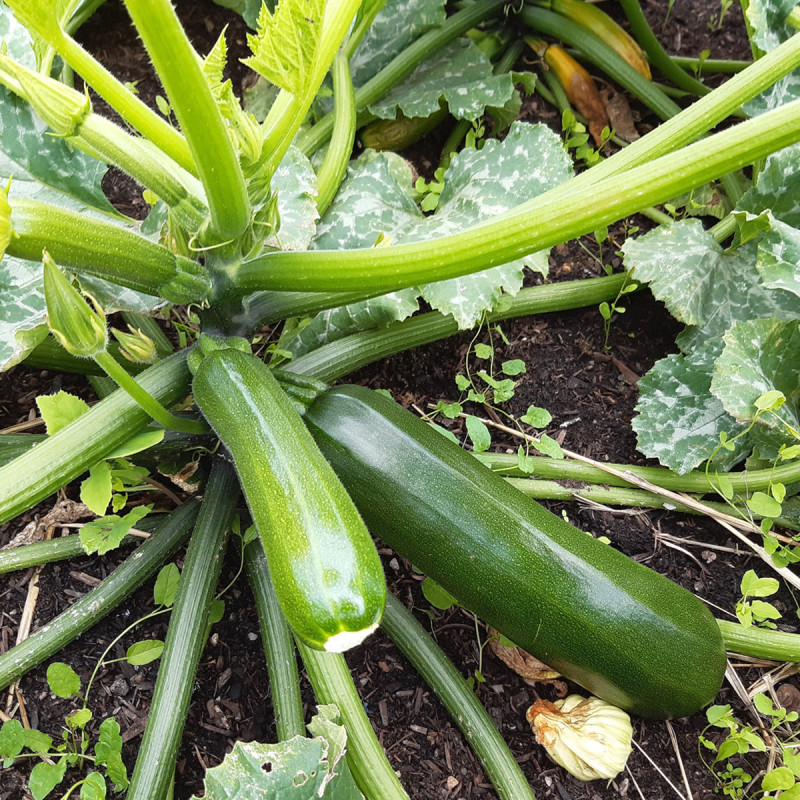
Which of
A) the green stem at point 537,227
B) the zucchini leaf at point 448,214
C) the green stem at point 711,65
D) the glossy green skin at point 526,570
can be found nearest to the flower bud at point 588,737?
the glossy green skin at point 526,570

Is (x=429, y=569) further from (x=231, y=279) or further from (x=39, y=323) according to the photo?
(x=39, y=323)

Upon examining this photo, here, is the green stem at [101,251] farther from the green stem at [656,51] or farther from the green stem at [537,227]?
the green stem at [656,51]

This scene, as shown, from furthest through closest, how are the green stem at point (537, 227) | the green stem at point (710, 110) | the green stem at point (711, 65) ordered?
the green stem at point (711, 65) → the green stem at point (710, 110) → the green stem at point (537, 227)

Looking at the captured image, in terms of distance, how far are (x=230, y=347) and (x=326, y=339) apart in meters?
0.43

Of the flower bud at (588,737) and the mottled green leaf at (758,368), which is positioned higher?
the mottled green leaf at (758,368)

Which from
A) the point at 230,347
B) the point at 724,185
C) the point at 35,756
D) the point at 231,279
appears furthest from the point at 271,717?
the point at 724,185

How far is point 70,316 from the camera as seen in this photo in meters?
1.08

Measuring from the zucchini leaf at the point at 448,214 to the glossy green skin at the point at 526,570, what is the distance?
0.35 metres

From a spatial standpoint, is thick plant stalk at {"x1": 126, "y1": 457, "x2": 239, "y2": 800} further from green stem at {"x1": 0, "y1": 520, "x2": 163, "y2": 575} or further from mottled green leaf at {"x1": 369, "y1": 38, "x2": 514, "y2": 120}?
mottled green leaf at {"x1": 369, "y1": 38, "x2": 514, "y2": 120}

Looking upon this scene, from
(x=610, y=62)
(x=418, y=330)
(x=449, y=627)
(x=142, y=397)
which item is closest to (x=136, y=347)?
(x=142, y=397)

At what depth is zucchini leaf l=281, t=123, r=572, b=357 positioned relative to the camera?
1.75 m

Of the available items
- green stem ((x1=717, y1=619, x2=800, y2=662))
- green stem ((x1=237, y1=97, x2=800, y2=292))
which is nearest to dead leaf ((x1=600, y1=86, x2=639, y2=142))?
green stem ((x1=237, y1=97, x2=800, y2=292))

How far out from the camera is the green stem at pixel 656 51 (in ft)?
7.93

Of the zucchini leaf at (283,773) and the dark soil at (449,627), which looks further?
the dark soil at (449,627)
